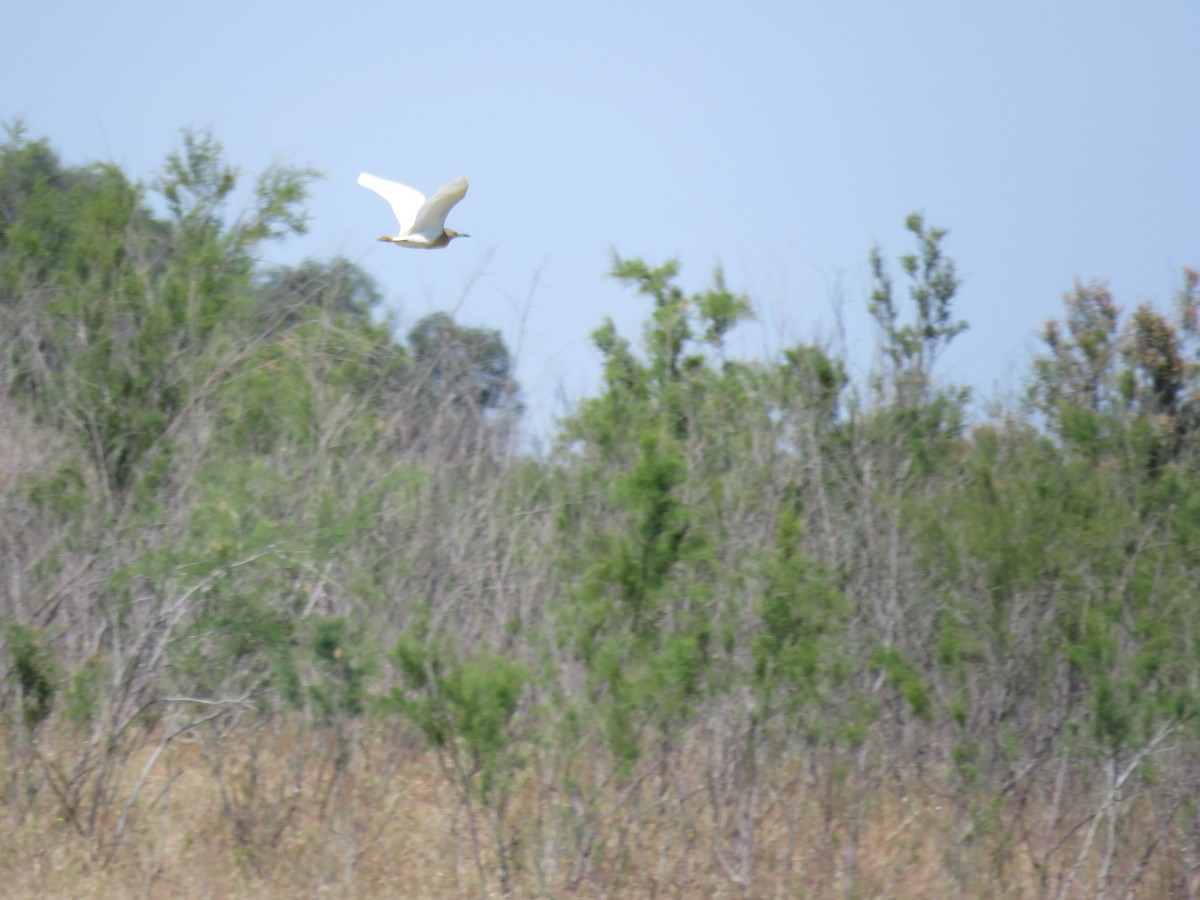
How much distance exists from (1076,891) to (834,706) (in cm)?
133

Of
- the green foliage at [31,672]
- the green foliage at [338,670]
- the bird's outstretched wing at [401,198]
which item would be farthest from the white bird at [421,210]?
the green foliage at [31,672]

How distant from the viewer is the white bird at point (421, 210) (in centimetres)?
553

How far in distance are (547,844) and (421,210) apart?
8.95ft

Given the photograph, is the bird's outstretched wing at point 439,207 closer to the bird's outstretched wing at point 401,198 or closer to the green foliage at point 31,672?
the bird's outstretched wing at point 401,198

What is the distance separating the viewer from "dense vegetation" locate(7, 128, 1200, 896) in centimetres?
623

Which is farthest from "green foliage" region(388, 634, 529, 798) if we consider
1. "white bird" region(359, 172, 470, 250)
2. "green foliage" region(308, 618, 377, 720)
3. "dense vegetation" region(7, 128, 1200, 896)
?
"white bird" region(359, 172, 470, 250)

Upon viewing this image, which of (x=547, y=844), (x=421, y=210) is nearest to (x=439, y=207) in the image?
(x=421, y=210)

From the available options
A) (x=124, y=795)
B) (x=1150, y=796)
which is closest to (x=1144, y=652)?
(x=1150, y=796)

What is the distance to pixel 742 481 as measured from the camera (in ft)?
24.9

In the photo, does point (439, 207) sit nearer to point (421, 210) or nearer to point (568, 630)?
point (421, 210)

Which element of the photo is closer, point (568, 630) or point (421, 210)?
point (421, 210)

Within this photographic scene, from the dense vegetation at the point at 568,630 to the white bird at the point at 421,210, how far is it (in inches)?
50.4

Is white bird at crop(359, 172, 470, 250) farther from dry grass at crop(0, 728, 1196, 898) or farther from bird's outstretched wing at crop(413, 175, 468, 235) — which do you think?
dry grass at crop(0, 728, 1196, 898)

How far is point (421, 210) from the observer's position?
5680 millimetres
